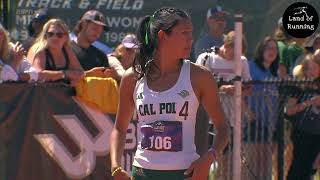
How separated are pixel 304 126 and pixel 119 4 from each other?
5634 mm

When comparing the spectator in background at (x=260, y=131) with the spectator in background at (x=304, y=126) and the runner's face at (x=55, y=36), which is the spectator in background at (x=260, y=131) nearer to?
the spectator in background at (x=304, y=126)

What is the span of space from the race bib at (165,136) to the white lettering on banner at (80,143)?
3286mm

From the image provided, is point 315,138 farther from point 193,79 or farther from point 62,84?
point 193,79

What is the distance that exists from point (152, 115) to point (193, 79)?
0.32 meters

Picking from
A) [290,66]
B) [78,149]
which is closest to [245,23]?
[290,66]

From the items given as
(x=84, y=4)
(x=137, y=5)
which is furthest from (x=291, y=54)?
(x=84, y=4)

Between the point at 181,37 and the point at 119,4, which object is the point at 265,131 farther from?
the point at 119,4

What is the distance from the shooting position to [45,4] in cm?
1337

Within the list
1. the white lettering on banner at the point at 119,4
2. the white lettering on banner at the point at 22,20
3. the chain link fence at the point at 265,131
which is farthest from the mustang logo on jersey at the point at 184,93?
the white lettering on banner at the point at 119,4

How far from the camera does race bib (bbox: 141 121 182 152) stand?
4.89m

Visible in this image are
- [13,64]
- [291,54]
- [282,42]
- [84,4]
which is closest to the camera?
[13,64]

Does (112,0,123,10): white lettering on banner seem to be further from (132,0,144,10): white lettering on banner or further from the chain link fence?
the chain link fence

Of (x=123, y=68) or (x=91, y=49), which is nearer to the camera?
(x=91, y=49)

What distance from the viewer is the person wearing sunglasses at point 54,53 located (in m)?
8.38
